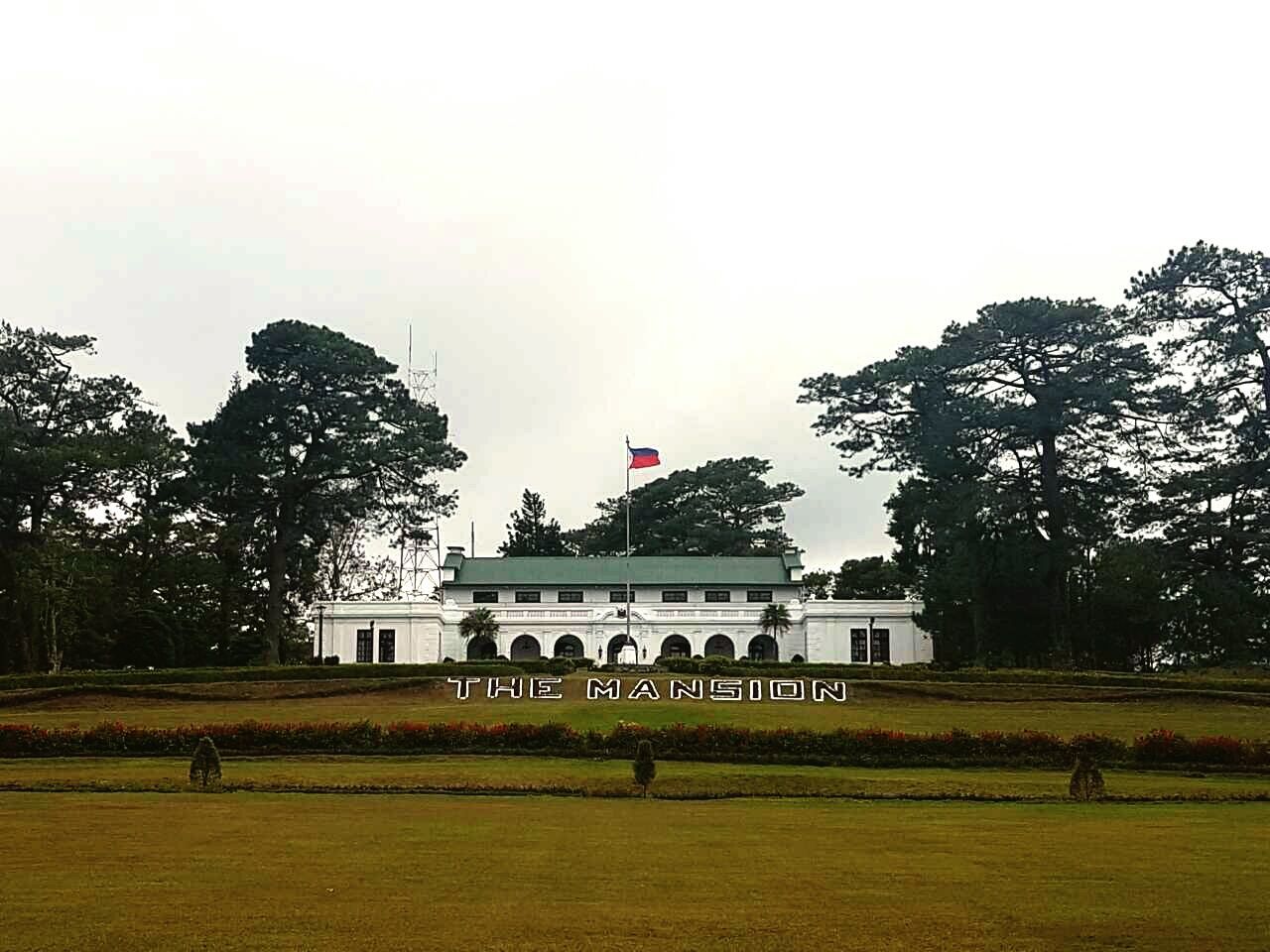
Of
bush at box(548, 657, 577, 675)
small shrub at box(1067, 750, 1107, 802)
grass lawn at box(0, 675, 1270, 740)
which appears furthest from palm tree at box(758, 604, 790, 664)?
small shrub at box(1067, 750, 1107, 802)

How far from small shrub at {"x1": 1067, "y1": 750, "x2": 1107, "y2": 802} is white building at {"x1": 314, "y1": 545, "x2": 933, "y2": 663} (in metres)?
40.4

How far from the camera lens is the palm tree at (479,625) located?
61.0 meters

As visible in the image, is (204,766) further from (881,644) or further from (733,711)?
(881,644)

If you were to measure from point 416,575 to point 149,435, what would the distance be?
14827 mm

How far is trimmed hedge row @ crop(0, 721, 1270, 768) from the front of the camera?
2684cm

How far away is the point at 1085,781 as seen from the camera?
66.8ft

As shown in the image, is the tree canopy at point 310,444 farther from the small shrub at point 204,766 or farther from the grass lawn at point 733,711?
the small shrub at point 204,766

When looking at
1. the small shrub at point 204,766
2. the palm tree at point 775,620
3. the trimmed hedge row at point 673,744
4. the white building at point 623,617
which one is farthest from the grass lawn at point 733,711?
the palm tree at point 775,620

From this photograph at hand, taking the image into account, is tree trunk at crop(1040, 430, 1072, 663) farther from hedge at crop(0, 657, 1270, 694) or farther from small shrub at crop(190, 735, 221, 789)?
small shrub at crop(190, 735, 221, 789)

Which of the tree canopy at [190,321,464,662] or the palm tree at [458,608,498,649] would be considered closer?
the tree canopy at [190,321,464,662]

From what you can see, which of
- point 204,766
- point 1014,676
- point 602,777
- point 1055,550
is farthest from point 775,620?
point 204,766

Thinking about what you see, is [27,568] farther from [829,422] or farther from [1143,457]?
[1143,457]

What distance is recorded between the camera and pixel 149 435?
5562 centimetres

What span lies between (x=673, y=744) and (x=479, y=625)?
113 ft
